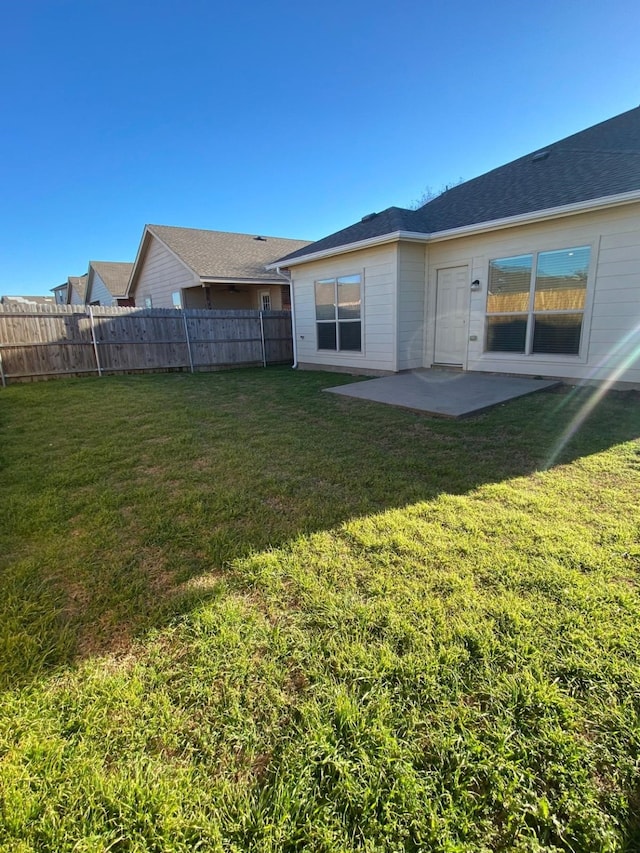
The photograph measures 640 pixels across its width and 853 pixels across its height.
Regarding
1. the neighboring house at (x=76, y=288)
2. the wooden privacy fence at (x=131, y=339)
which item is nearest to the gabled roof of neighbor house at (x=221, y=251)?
the wooden privacy fence at (x=131, y=339)

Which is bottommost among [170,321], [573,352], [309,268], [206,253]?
[573,352]

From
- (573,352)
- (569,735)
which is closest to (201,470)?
(569,735)

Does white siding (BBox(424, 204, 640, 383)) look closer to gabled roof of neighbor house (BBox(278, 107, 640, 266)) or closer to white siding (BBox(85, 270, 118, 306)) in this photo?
gabled roof of neighbor house (BBox(278, 107, 640, 266))

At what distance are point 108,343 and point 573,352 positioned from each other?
11139 millimetres

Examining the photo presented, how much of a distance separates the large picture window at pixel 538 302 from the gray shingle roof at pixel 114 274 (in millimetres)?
19285

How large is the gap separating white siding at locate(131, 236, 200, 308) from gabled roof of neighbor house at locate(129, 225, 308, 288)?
38 centimetres

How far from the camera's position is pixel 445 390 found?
22.4 feet

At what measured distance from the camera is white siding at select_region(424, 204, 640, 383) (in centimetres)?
599

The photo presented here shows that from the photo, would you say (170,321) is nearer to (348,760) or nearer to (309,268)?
(309,268)

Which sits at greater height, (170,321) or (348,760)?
(170,321)

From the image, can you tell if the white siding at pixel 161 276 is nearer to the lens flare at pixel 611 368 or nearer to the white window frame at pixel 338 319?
the white window frame at pixel 338 319

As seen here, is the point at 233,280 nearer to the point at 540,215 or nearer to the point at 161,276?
the point at 161,276

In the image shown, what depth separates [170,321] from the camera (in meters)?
11.6

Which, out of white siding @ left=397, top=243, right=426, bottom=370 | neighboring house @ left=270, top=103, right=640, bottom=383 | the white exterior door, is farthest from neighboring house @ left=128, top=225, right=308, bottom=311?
the white exterior door
